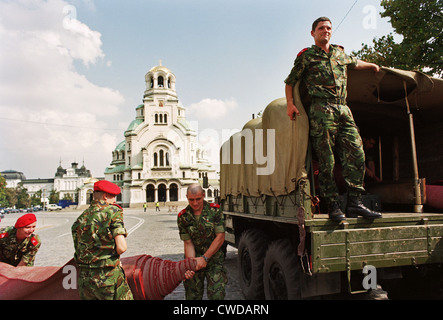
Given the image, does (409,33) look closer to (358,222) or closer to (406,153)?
(406,153)

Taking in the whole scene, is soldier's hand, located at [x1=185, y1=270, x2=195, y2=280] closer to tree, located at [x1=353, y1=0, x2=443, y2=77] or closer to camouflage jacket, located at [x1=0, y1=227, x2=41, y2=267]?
camouflage jacket, located at [x1=0, y1=227, x2=41, y2=267]

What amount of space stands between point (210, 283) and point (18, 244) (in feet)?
9.05

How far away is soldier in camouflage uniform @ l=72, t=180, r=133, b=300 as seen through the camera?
11.1ft

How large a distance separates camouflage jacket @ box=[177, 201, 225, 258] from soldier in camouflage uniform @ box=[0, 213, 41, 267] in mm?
2108

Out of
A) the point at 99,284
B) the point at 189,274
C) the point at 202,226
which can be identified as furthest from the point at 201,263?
the point at 99,284

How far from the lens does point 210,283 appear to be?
401 cm

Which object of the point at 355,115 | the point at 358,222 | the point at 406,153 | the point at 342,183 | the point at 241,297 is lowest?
the point at 241,297

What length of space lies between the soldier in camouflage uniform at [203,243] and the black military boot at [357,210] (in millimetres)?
1556

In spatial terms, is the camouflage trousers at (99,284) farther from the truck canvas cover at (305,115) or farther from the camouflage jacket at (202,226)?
the truck canvas cover at (305,115)

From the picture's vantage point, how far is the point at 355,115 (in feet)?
19.3

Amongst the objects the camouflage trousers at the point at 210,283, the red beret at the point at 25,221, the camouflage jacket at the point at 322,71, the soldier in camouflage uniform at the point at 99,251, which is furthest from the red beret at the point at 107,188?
the camouflage jacket at the point at 322,71

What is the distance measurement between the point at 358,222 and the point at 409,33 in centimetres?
1103

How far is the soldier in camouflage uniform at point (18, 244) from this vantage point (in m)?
4.56
